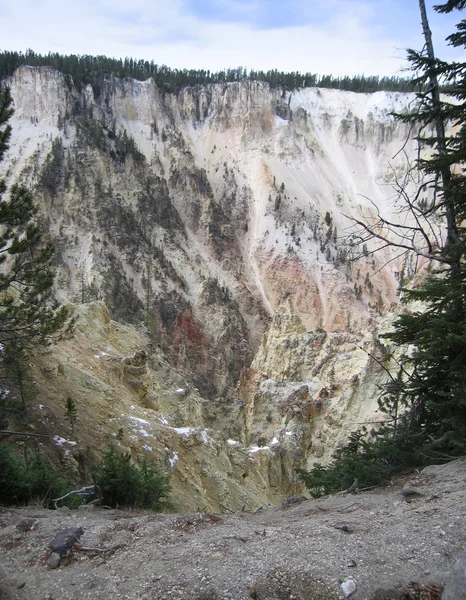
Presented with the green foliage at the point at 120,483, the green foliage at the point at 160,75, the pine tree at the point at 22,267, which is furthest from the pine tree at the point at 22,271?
the green foliage at the point at 160,75

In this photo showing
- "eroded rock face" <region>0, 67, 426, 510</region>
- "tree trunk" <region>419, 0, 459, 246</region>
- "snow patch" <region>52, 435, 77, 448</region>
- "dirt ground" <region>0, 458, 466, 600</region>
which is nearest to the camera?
"dirt ground" <region>0, 458, 466, 600</region>

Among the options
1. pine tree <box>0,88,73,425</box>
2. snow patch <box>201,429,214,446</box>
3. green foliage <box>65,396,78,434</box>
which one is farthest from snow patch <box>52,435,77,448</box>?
snow patch <box>201,429,214,446</box>

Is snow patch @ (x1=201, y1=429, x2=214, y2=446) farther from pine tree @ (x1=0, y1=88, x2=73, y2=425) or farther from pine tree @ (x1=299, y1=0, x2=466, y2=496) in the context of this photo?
pine tree @ (x1=299, y1=0, x2=466, y2=496)

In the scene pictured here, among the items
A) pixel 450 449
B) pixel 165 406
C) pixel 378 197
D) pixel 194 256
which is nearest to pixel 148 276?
pixel 194 256

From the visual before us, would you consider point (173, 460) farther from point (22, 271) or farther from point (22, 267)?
point (22, 267)

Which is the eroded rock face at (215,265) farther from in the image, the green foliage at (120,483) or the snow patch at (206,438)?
the green foliage at (120,483)
